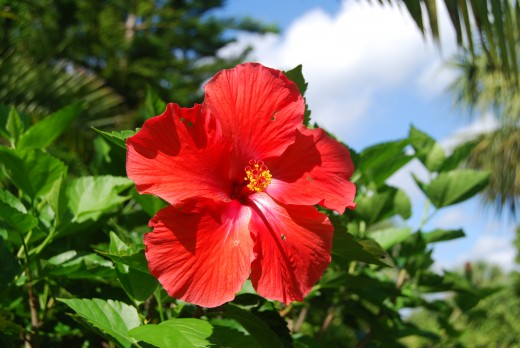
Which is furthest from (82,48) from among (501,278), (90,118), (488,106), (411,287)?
(501,278)

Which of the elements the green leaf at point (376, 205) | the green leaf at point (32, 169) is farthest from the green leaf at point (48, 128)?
the green leaf at point (376, 205)

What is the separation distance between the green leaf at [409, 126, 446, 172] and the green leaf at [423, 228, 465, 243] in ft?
0.37

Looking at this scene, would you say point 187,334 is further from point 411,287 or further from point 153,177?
point 411,287

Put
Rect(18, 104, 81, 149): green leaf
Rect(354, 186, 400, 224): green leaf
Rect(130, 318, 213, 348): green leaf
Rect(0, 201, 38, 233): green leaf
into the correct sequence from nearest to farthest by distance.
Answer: Rect(130, 318, 213, 348): green leaf, Rect(0, 201, 38, 233): green leaf, Rect(18, 104, 81, 149): green leaf, Rect(354, 186, 400, 224): green leaf

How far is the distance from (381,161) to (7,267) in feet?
1.73

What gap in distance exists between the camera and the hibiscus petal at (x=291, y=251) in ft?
1.68

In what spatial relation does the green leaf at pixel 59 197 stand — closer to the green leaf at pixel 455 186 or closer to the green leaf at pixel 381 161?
the green leaf at pixel 381 161

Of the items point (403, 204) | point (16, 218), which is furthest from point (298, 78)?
point (403, 204)

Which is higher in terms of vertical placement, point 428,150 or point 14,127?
point 14,127

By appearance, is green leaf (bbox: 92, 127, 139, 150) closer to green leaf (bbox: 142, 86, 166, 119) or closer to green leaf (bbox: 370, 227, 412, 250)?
green leaf (bbox: 142, 86, 166, 119)

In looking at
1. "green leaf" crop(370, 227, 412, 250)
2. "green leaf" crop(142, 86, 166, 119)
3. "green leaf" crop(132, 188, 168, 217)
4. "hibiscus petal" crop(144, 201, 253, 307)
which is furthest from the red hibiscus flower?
"green leaf" crop(370, 227, 412, 250)

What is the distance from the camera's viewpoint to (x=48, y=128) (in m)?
0.75

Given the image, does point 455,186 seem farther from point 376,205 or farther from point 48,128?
point 48,128

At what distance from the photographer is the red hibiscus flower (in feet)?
1.61
